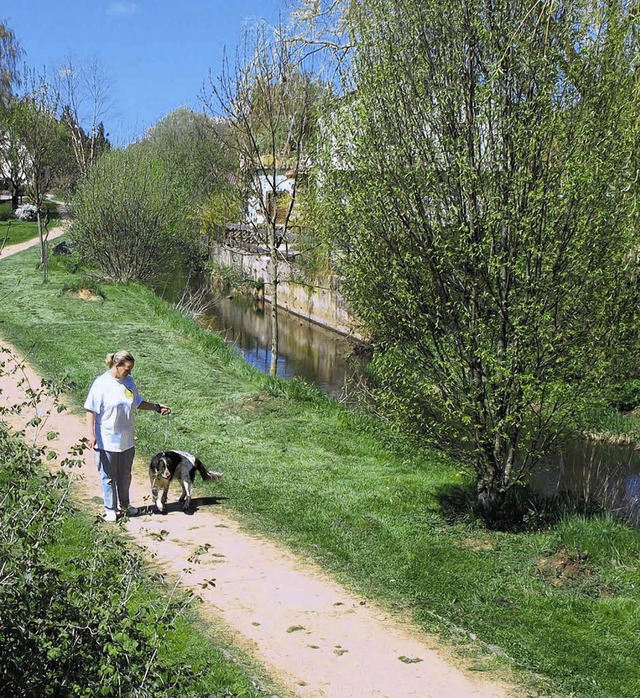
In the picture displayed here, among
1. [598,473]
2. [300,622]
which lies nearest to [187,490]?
[300,622]

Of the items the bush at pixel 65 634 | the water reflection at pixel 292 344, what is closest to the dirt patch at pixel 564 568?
the bush at pixel 65 634

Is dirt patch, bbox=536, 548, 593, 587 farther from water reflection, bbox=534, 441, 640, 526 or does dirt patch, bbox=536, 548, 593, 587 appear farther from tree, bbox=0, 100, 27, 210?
tree, bbox=0, 100, 27, 210

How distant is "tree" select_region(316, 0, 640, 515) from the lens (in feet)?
A: 28.7

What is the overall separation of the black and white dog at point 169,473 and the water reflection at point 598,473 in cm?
661

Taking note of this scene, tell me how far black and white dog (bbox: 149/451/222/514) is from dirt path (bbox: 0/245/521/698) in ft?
0.56

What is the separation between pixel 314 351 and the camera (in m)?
30.7

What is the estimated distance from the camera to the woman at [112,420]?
336 inches

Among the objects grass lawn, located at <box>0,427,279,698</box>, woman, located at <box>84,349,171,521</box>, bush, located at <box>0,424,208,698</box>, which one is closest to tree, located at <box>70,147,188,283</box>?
woman, located at <box>84,349,171,521</box>

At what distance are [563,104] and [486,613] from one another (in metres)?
5.38

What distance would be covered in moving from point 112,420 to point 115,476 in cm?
66

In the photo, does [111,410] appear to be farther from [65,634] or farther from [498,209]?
→ [65,634]

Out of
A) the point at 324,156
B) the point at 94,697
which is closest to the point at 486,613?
the point at 94,697

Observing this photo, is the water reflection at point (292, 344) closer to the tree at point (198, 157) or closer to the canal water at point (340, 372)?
the canal water at point (340, 372)

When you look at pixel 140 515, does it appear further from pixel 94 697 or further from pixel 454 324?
pixel 94 697
